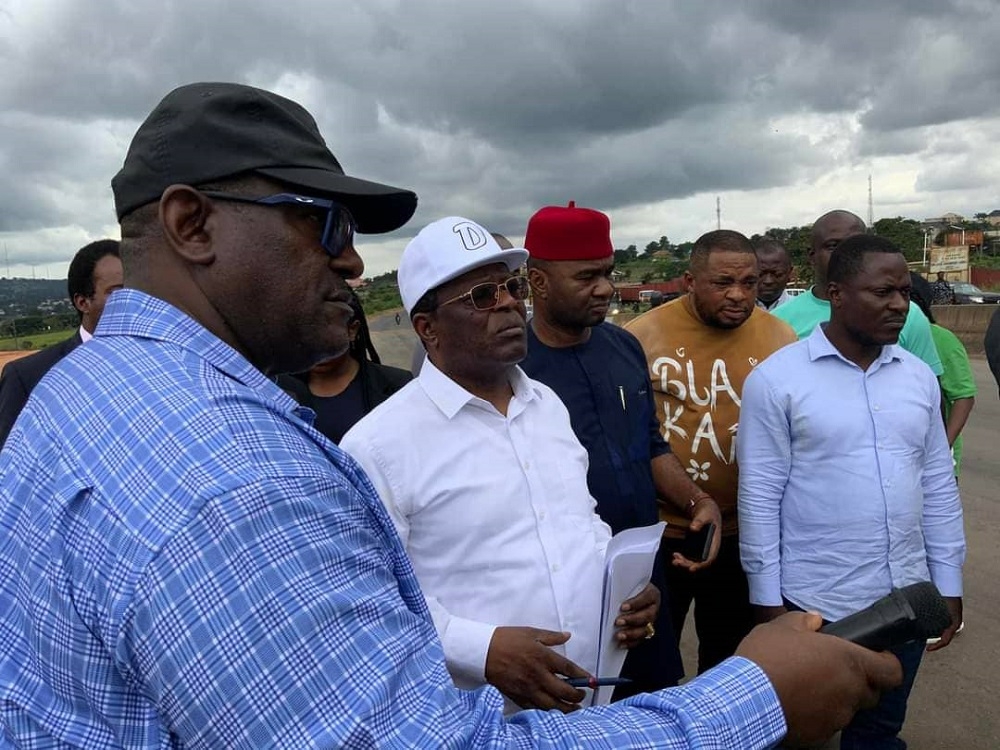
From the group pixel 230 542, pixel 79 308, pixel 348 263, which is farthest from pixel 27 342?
pixel 230 542

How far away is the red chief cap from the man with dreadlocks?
0.88m

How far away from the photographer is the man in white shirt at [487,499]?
183cm

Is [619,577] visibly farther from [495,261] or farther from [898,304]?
[898,304]

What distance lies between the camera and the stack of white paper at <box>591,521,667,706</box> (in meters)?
1.93

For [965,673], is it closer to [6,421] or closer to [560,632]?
[560,632]

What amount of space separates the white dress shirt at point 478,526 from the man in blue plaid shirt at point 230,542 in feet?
2.63

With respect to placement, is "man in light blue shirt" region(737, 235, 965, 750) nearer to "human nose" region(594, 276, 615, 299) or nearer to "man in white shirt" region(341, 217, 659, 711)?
"human nose" region(594, 276, 615, 299)

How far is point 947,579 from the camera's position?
2.80 meters

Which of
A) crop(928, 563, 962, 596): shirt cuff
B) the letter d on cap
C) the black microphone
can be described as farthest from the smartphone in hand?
the black microphone

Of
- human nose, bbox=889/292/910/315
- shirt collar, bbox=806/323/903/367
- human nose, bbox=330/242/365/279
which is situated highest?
human nose, bbox=330/242/365/279

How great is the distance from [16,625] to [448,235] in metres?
1.58

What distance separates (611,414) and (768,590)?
0.87 metres

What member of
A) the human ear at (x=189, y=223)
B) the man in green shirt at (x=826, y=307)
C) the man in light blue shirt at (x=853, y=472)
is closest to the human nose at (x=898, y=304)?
the man in light blue shirt at (x=853, y=472)

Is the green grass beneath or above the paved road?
above
